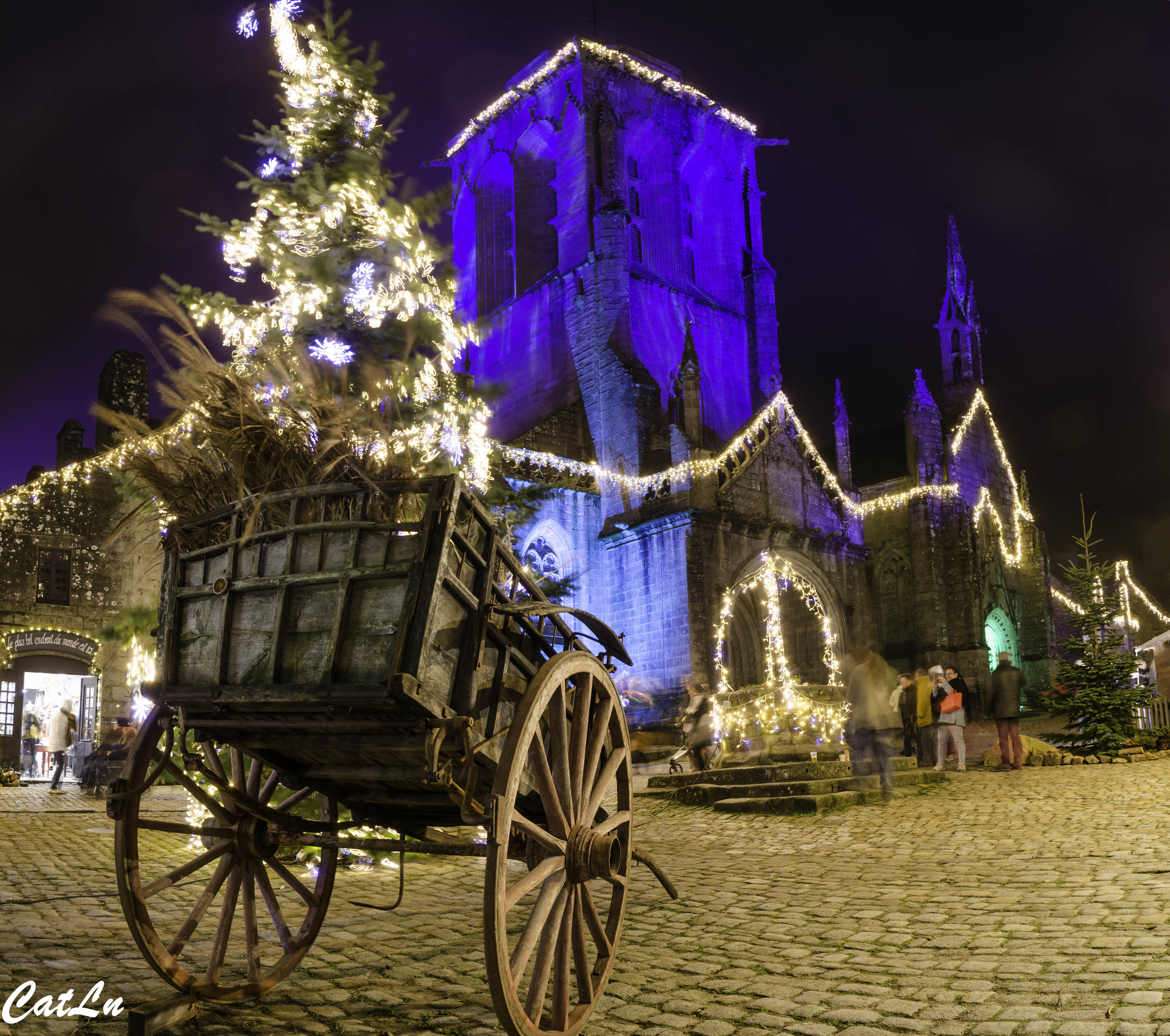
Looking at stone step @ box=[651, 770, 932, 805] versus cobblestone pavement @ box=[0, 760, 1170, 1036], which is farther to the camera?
stone step @ box=[651, 770, 932, 805]

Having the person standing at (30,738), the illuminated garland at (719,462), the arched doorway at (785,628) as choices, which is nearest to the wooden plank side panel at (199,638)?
the illuminated garland at (719,462)

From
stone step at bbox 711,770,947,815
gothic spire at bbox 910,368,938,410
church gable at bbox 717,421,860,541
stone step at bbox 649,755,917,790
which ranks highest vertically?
gothic spire at bbox 910,368,938,410


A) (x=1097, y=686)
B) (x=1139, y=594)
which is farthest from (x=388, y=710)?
(x=1139, y=594)

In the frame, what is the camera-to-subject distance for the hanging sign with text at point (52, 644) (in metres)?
20.2

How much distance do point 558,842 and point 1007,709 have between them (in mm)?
13248

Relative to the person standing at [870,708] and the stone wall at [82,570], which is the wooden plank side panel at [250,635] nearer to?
the person standing at [870,708]

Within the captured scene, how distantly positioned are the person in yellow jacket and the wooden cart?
12694 mm

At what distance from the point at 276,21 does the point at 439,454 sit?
15.0 ft

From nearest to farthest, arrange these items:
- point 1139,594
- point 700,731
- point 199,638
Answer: point 199,638, point 700,731, point 1139,594

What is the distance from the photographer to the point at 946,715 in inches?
634

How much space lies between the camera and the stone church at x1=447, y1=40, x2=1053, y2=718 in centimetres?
2512

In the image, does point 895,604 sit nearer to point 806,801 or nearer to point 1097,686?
point 1097,686

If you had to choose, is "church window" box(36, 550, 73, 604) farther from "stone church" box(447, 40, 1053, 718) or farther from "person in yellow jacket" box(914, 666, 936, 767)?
"person in yellow jacket" box(914, 666, 936, 767)

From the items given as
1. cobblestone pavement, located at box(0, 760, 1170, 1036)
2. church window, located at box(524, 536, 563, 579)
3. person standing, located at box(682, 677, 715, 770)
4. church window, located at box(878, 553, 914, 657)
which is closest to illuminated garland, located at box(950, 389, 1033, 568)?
church window, located at box(878, 553, 914, 657)
